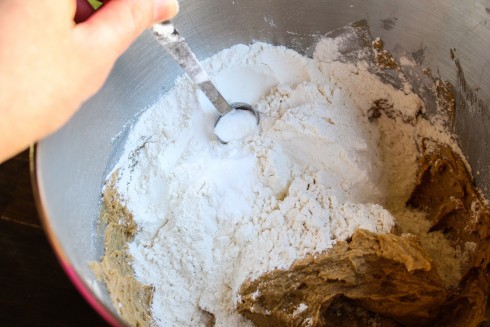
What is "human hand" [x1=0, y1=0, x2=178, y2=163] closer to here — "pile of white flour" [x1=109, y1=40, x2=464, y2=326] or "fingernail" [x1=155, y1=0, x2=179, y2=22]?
"fingernail" [x1=155, y1=0, x2=179, y2=22]

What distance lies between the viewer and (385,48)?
5.28 ft

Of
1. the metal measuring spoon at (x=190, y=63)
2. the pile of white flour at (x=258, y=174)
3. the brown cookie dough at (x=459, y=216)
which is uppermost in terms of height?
the metal measuring spoon at (x=190, y=63)

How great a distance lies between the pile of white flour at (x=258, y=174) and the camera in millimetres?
1441

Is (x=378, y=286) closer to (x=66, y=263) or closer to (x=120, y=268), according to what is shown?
(x=120, y=268)

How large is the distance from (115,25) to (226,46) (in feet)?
2.47

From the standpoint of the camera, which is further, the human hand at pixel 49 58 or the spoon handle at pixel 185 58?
Answer: the spoon handle at pixel 185 58

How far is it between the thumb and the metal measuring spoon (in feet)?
0.67

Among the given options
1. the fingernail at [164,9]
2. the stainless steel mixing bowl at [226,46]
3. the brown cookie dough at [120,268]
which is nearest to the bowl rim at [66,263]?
the stainless steel mixing bowl at [226,46]

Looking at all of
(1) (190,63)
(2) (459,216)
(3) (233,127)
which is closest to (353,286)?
(2) (459,216)

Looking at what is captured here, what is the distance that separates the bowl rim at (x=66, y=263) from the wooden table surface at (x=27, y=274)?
2.36 ft

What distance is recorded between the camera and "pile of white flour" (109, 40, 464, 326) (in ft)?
4.73

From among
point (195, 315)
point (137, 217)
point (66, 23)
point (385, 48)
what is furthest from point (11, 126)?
point (385, 48)

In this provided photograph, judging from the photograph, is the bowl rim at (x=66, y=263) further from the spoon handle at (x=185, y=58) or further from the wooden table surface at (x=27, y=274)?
the wooden table surface at (x=27, y=274)

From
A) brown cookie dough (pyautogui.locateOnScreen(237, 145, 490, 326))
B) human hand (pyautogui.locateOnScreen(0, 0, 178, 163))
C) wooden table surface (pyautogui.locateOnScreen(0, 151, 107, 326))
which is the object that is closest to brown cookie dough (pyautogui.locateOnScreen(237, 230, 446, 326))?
brown cookie dough (pyautogui.locateOnScreen(237, 145, 490, 326))
